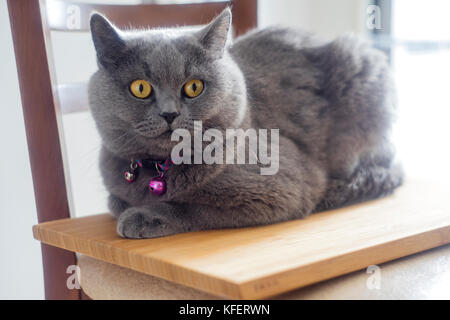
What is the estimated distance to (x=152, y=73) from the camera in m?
0.83

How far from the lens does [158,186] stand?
35.7 inches

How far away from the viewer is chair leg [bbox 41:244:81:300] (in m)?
0.98

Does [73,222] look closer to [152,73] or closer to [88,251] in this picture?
[88,251]

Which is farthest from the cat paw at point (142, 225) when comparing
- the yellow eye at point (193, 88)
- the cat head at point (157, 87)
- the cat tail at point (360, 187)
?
the cat tail at point (360, 187)

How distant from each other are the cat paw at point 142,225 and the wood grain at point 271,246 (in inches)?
0.7

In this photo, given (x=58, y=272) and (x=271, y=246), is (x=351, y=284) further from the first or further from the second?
(x=58, y=272)

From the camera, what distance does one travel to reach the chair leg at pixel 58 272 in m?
0.98

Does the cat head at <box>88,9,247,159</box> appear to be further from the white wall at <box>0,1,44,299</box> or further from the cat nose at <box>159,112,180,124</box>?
the white wall at <box>0,1,44,299</box>

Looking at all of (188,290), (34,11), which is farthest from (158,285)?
(34,11)

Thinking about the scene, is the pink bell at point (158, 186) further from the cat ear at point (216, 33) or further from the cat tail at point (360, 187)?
the cat tail at point (360, 187)

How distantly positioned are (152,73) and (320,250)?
396mm
